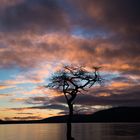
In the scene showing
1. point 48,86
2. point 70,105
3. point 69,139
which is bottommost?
point 69,139

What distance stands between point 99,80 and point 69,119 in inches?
247

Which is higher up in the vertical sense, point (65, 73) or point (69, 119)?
point (65, 73)

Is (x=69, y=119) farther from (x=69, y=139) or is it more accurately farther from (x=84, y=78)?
(x=84, y=78)

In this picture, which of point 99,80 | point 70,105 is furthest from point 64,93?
point 99,80

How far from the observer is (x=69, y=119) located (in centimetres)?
4281

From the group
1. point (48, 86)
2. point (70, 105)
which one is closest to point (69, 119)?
point (70, 105)

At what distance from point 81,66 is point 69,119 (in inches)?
270

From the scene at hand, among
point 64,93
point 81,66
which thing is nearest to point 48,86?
point 64,93

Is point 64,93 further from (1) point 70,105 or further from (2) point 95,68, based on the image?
(2) point 95,68

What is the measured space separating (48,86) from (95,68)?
6742 millimetres

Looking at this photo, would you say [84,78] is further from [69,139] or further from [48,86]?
[69,139]

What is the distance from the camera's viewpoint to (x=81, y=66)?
141ft

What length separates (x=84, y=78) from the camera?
142 feet

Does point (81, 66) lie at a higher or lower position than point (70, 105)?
higher
